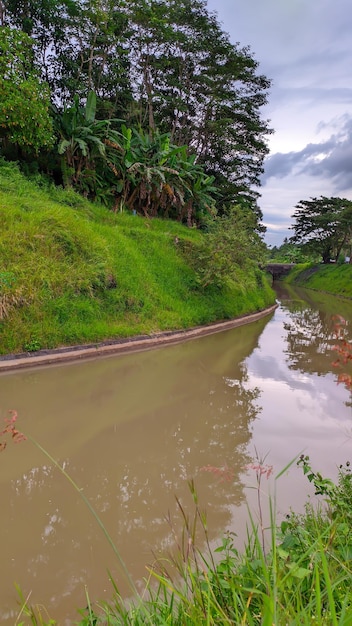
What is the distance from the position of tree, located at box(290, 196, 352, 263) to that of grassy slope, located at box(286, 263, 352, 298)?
2.25 meters

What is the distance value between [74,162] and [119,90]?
7.94 m

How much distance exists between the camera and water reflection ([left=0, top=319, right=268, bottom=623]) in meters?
2.70

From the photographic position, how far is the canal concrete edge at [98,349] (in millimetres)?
6996

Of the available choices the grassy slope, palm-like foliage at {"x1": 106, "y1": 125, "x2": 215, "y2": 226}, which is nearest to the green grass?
palm-like foliage at {"x1": 106, "y1": 125, "x2": 215, "y2": 226}

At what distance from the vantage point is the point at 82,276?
8977mm

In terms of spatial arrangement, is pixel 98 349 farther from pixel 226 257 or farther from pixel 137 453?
pixel 226 257

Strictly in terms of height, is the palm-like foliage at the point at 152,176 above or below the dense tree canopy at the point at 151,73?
below

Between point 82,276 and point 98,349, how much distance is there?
1.89 metres

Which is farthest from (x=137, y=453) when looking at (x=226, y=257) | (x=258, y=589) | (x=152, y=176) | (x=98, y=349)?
(x=152, y=176)

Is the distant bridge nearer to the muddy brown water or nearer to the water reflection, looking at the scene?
the muddy brown water

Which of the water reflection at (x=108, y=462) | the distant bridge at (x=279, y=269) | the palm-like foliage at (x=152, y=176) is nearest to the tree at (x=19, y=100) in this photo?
the palm-like foliage at (x=152, y=176)

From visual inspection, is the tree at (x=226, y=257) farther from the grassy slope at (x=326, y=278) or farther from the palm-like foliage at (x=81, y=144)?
the grassy slope at (x=326, y=278)

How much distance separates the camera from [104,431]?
4879 mm

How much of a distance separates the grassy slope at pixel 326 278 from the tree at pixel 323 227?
225cm
